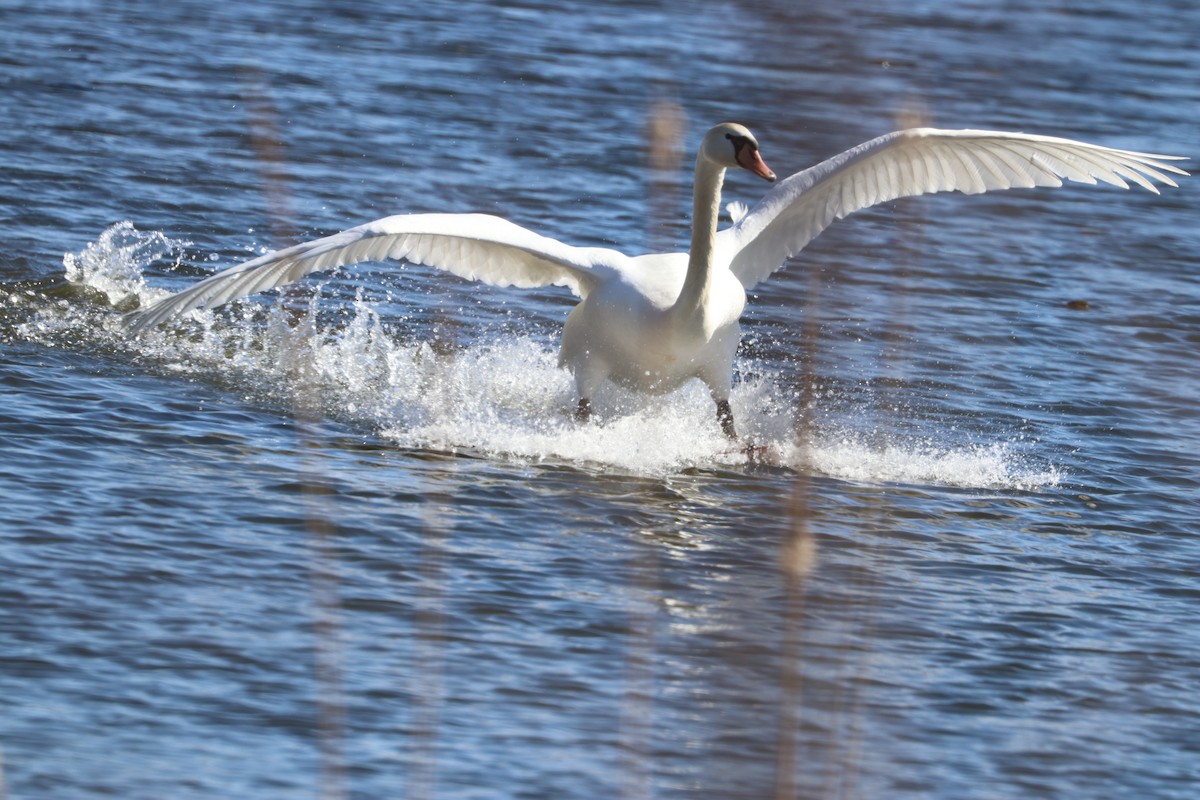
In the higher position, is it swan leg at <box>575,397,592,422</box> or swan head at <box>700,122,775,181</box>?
swan head at <box>700,122,775,181</box>

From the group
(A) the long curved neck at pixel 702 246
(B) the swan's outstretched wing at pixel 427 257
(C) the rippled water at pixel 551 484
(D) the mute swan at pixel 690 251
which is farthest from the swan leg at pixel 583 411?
(A) the long curved neck at pixel 702 246

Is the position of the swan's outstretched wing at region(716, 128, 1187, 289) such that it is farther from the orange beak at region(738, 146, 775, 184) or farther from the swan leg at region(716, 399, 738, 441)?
the swan leg at region(716, 399, 738, 441)

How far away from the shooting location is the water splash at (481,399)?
856cm

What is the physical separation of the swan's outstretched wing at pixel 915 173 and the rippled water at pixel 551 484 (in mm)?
259

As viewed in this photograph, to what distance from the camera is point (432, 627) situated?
156 inches

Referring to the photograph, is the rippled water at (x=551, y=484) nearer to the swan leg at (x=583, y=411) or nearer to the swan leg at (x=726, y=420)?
the swan leg at (x=726, y=420)

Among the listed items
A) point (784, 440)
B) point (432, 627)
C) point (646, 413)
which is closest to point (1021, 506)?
point (784, 440)

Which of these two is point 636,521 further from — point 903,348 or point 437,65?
point 437,65

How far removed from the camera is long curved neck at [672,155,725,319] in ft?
26.6

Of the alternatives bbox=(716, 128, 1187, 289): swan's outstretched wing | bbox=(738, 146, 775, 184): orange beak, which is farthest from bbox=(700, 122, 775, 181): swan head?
bbox=(716, 128, 1187, 289): swan's outstretched wing

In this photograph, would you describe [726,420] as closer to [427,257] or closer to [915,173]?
[915,173]

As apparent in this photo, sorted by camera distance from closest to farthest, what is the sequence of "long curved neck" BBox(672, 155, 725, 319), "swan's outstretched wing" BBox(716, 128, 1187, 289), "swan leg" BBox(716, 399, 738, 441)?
"long curved neck" BBox(672, 155, 725, 319) → "swan's outstretched wing" BBox(716, 128, 1187, 289) → "swan leg" BBox(716, 399, 738, 441)

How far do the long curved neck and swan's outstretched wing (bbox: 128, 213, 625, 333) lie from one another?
1.60 ft

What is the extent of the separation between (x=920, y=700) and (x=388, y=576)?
1893mm
